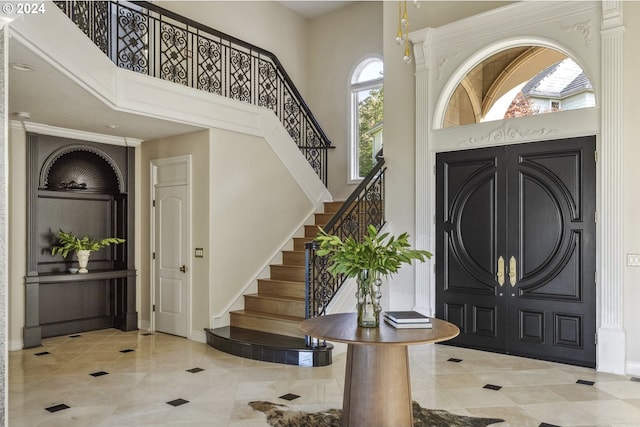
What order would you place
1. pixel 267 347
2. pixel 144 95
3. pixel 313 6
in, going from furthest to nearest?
pixel 313 6
pixel 144 95
pixel 267 347

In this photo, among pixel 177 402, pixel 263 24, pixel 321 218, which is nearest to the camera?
pixel 177 402

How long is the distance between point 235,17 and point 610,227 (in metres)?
6.79

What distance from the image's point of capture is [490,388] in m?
4.52

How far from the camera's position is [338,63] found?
9648mm

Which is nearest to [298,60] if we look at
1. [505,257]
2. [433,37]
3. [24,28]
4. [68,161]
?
[433,37]

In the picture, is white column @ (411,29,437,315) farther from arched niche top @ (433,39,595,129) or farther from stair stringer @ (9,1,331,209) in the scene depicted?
stair stringer @ (9,1,331,209)

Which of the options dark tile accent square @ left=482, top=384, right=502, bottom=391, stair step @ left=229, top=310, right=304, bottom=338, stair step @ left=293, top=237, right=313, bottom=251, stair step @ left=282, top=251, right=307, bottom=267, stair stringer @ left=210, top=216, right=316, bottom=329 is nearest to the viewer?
dark tile accent square @ left=482, top=384, right=502, bottom=391

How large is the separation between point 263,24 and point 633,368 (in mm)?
7855

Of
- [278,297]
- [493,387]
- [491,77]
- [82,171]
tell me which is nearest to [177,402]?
[278,297]

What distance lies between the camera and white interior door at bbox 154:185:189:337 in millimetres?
6863

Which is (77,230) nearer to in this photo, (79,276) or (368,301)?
(79,276)

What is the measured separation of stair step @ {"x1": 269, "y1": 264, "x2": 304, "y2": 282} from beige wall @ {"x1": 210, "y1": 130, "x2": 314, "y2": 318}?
0.21 metres

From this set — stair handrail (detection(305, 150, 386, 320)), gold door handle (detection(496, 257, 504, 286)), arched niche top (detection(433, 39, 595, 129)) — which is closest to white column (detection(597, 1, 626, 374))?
arched niche top (detection(433, 39, 595, 129))

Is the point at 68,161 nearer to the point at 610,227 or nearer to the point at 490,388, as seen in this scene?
the point at 490,388
